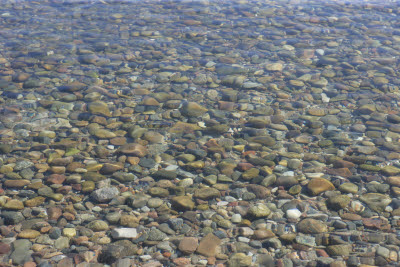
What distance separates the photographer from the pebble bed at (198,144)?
357cm

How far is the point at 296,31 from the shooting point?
29.3 feet

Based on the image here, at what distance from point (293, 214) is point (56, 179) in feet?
7.77

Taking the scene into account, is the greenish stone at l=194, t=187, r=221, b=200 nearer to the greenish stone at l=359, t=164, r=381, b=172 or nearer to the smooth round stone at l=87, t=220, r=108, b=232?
the smooth round stone at l=87, t=220, r=108, b=232

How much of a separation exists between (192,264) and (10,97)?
13.5 feet

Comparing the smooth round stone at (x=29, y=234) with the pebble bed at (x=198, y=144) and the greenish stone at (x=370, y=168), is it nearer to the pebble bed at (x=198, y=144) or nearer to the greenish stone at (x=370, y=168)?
the pebble bed at (x=198, y=144)

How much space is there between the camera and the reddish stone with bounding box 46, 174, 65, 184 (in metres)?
4.27

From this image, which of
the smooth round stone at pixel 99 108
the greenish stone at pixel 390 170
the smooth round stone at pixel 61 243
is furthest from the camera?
the smooth round stone at pixel 99 108

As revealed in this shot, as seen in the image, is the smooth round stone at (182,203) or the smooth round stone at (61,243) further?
the smooth round stone at (182,203)

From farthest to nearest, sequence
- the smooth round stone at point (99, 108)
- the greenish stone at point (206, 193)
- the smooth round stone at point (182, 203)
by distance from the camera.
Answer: the smooth round stone at point (99, 108) → the greenish stone at point (206, 193) → the smooth round stone at point (182, 203)

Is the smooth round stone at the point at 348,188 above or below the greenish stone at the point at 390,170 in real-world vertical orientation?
below

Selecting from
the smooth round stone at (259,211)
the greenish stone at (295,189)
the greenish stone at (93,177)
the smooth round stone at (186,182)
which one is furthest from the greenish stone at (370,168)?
the greenish stone at (93,177)

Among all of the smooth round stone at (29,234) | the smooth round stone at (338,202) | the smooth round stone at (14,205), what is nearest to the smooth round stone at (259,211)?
the smooth round stone at (338,202)

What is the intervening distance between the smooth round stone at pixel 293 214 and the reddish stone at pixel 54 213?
208 centimetres

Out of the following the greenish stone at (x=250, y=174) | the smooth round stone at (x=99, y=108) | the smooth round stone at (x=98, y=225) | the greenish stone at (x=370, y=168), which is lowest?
the smooth round stone at (x=98, y=225)
